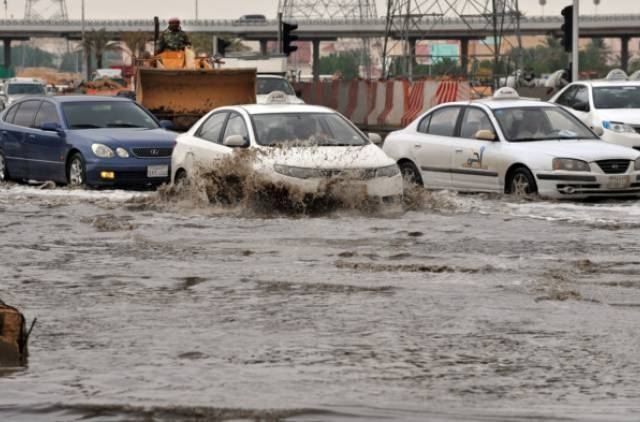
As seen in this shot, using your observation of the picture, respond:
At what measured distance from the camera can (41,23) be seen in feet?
452

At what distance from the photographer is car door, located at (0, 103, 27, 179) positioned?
73.7ft

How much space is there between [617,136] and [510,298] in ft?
44.5

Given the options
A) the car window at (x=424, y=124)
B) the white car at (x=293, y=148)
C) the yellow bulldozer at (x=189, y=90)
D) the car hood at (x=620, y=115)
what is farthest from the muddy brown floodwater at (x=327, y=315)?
the yellow bulldozer at (x=189, y=90)

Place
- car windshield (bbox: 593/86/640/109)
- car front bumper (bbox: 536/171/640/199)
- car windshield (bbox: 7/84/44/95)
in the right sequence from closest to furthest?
car front bumper (bbox: 536/171/640/199) < car windshield (bbox: 593/86/640/109) < car windshield (bbox: 7/84/44/95)

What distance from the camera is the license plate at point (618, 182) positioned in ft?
60.6

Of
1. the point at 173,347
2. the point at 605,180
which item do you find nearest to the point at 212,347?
the point at 173,347

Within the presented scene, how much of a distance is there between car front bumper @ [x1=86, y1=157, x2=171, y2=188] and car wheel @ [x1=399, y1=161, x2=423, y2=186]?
124 inches

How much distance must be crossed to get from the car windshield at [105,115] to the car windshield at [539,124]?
5.39m

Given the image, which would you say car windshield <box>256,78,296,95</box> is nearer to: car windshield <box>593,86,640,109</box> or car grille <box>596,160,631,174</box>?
car windshield <box>593,86,640,109</box>

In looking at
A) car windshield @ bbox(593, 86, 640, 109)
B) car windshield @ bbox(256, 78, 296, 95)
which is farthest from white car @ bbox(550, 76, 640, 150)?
car windshield @ bbox(256, 78, 296, 95)

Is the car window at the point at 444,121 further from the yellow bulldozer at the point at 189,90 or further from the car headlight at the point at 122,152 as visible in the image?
the yellow bulldozer at the point at 189,90

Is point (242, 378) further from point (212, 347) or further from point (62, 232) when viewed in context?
point (62, 232)

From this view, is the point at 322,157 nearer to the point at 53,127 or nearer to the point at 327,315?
the point at 53,127

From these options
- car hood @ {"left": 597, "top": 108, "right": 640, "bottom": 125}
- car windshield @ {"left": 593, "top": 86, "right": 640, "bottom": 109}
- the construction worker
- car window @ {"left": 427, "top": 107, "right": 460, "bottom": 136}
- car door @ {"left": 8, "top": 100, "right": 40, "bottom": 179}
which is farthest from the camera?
the construction worker
